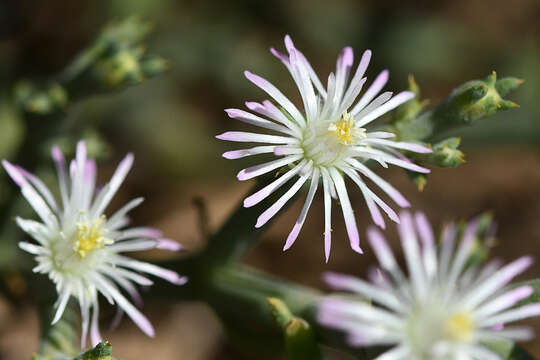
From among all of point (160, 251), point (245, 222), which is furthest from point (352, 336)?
point (160, 251)

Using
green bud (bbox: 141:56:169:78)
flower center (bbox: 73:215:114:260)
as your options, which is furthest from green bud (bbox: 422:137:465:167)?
green bud (bbox: 141:56:169:78)

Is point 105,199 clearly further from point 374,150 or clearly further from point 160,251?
point 160,251

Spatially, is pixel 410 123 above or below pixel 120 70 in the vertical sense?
below

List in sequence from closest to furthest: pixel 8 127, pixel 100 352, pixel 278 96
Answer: pixel 100 352 < pixel 278 96 < pixel 8 127

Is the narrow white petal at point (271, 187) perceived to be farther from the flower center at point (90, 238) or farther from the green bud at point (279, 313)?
the flower center at point (90, 238)

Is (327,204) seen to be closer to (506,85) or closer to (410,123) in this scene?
(410,123)

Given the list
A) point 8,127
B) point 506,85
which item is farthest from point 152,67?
point 8,127

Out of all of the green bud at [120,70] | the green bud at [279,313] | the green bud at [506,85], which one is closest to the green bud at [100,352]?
the green bud at [279,313]
